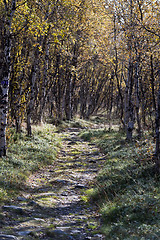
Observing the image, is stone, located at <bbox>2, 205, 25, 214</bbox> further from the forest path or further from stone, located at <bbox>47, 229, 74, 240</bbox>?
stone, located at <bbox>47, 229, 74, 240</bbox>

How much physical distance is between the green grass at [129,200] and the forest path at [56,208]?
1.39ft

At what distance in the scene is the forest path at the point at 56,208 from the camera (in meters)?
6.05

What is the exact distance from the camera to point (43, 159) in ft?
42.8

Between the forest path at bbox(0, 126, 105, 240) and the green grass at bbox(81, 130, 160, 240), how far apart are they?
1.39 feet

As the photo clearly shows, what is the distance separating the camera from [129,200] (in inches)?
284

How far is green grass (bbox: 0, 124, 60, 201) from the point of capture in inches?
336

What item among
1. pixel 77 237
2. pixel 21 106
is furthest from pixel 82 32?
pixel 77 237

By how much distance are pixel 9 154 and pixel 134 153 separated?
18.8ft

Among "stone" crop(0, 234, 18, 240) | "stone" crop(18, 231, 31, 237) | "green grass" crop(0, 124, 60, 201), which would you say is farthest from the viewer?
"green grass" crop(0, 124, 60, 201)

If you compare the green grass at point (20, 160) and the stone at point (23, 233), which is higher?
the green grass at point (20, 160)

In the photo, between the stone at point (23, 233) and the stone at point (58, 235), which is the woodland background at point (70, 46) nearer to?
the stone at point (58, 235)

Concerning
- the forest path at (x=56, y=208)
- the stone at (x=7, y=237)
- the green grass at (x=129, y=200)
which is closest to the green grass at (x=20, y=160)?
the forest path at (x=56, y=208)

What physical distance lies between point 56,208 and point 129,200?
2.29 meters

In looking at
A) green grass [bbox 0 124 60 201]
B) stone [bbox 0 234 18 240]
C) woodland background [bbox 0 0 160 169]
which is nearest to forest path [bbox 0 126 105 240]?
stone [bbox 0 234 18 240]
